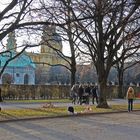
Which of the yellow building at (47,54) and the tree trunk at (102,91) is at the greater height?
the yellow building at (47,54)

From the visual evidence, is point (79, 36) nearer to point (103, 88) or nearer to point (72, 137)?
point (103, 88)

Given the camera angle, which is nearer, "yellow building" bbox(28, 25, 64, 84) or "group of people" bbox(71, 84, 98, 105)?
"yellow building" bbox(28, 25, 64, 84)

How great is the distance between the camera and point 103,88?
117ft

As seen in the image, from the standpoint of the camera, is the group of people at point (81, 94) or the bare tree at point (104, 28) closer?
the bare tree at point (104, 28)

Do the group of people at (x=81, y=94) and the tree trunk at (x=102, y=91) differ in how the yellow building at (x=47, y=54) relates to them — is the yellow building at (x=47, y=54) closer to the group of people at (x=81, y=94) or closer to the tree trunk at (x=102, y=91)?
the group of people at (x=81, y=94)

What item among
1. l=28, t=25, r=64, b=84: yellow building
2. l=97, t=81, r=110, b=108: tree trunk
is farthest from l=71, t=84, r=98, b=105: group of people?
l=97, t=81, r=110, b=108: tree trunk

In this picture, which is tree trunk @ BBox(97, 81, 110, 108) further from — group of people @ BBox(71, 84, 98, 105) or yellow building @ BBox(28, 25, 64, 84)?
yellow building @ BBox(28, 25, 64, 84)

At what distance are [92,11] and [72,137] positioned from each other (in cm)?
1781

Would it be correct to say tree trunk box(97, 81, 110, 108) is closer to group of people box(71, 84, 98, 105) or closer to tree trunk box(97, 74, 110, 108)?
tree trunk box(97, 74, 110, 108)

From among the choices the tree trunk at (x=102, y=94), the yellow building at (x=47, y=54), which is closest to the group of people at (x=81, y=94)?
the yellow building at (x=47, y=54)

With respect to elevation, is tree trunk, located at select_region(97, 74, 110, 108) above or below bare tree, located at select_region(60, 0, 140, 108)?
below

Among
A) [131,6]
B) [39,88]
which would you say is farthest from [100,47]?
[39,88]

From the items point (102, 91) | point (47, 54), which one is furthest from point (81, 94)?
point (47, 54)

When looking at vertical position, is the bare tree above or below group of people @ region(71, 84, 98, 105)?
above
